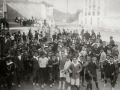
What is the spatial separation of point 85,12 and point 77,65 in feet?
140

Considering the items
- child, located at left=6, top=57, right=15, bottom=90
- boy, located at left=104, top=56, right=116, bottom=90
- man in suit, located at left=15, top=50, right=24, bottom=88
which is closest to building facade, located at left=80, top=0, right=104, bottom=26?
boy, located at left=104, top=56, right=116, bottom=90

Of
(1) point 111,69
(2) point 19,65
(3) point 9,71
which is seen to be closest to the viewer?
(3) point 9,71

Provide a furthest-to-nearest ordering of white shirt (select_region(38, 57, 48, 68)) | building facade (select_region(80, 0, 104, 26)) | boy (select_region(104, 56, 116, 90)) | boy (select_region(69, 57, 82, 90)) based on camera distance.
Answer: building facade (select_region(80, 0, 104, 26)) → white shirt (select_region(38, 57, 48, 68)) → boy (select_region(104, 56, 116, 90)) → boy (select_region(69, 57, 82, 90))

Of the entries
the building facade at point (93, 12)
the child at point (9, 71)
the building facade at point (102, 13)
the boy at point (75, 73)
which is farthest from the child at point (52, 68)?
the building facade at point (93, 12)

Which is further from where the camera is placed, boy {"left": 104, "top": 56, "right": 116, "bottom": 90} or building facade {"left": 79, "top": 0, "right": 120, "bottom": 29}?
building facade {"left": 79, "top": 0, "right": 120, "bottom": 29}

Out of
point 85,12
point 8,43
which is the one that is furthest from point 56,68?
point 85,12

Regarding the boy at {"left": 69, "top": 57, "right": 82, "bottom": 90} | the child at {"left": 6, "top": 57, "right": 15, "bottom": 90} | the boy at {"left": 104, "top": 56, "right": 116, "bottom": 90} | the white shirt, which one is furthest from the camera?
the white shirt

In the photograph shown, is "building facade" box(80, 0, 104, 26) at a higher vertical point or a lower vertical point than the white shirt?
higher

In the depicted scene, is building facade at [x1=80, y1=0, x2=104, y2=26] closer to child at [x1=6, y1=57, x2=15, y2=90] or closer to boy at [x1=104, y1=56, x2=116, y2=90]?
boy at [x1=104, y1=56, x2=116, y2=90]

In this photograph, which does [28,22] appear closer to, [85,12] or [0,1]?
[0,1]

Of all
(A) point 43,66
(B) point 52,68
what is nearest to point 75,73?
(B) point 52,68

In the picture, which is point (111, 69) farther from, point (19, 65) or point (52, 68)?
point (19, 65)

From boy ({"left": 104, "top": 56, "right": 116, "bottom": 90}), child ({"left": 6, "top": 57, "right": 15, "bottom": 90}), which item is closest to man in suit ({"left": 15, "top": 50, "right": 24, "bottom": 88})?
child ({"left": 6, "top": 57, "right": 15, "bottom": 90})

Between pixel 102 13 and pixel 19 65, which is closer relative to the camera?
pixel 19 65
